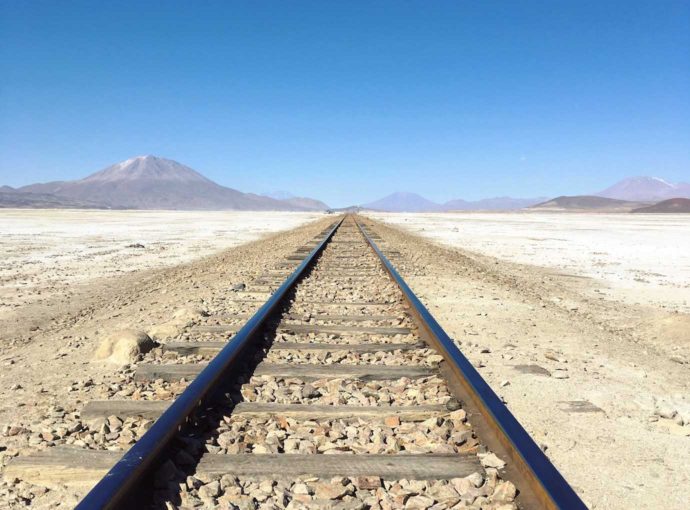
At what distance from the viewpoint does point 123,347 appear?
477 cm

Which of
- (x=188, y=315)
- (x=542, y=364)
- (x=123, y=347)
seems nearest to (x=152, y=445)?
(x=123, y=347)

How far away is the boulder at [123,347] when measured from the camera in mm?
4734

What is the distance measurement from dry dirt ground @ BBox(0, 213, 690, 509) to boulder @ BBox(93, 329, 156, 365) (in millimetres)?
167

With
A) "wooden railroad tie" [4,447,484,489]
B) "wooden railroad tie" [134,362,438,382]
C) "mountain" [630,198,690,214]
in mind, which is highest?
"mountain" [630,198,690,214]

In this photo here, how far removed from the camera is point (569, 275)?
12102 mm

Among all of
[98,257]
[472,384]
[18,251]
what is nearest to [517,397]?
→ [472,384]

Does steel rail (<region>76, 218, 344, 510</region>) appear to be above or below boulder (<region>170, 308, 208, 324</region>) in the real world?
above

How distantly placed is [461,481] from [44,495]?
1995mm

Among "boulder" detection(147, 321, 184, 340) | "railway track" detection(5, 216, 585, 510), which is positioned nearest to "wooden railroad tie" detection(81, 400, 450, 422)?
"railway track" detection(5, 216, 585, 510)

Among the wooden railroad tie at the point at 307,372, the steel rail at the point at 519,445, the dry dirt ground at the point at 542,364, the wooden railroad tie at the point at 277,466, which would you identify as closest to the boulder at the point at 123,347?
the dry dirt ground at the point at 542,364

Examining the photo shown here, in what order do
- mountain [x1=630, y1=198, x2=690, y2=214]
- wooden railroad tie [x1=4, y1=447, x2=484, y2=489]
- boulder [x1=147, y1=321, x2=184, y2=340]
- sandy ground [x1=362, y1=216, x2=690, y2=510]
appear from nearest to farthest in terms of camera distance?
1. wooden railroad tie [x1=4, y1=447, x2=484, y2=489]
2. sandy ground [x1=362, y1=216, x2=690, y2=510]
3. boulder [x1=147, y1=321, x2=184, y2=340]
4. mountain [x1=630, y1=198, x2=690, y2=214]

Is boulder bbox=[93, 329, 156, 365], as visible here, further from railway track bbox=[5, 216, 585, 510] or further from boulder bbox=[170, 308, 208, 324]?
boulder bbox=[170, 308, 208, 324]

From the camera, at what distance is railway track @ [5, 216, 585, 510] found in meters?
2.39

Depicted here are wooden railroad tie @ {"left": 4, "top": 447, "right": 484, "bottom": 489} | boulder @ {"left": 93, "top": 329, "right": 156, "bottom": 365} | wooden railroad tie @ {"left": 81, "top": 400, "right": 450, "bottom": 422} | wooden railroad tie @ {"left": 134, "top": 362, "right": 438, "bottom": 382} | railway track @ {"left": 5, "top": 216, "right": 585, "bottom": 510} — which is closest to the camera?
railway track @ {"left": 5, "top": 216, "right": 585, "bottom": 510}
